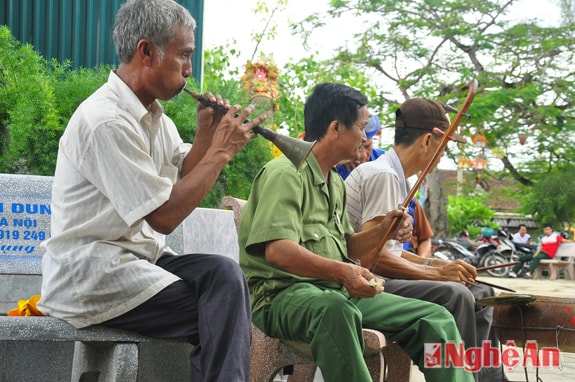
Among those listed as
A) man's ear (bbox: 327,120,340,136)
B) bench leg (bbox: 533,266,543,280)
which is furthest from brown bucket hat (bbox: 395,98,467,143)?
bench leg (bbox: 533,266,543,280)

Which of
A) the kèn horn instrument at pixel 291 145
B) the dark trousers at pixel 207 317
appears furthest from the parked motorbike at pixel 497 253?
the dark trousers at pixel 207 317

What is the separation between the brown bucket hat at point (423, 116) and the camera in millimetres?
4234

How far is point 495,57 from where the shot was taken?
74.9 ft

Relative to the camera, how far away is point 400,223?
11.3 feet

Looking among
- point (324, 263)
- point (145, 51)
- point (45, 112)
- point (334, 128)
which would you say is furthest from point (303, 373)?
point (45, 112)

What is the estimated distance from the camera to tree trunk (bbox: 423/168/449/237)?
26.4m

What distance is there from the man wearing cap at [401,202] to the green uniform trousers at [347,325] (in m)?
0.33

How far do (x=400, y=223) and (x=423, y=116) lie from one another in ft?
3.18

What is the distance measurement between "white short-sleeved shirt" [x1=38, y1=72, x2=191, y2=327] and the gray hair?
190mm

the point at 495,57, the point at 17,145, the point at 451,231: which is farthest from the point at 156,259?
the point at 451,231

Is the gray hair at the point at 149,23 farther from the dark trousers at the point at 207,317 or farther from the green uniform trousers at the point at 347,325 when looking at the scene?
the green uniform trousers at the point at 347,325

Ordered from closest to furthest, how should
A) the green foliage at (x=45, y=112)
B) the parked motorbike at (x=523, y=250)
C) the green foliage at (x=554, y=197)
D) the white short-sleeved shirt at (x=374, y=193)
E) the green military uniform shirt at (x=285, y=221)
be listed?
the green military uniform shirt at (x=285, y=221) → the white short-sleeved shirt at (x=374, y=193) → the green foliage at (x=45, y=112) → the parked motorbike at (x=523, y=250) → the green foliage at (x=554, y=197)

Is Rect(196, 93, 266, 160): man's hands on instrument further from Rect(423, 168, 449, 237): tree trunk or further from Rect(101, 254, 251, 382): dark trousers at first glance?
Rect(423, 168, 449, 237): tree trunk

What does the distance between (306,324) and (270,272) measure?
1.04ft
